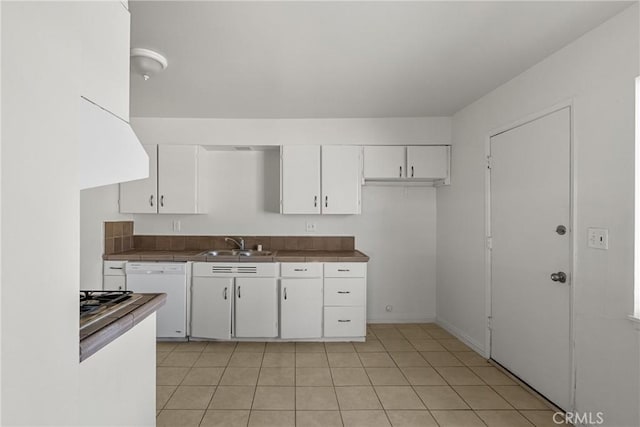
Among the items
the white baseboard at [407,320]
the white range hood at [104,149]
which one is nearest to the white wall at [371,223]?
the white baseboard at [407,320]

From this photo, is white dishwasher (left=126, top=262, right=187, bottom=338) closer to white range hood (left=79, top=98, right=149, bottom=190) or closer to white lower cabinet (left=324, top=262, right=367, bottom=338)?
white lower cabinet (left=324, top=262, right=367, bottom=338)

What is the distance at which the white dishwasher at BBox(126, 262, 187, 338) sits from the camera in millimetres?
3186

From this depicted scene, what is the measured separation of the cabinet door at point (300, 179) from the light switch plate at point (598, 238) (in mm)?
2336

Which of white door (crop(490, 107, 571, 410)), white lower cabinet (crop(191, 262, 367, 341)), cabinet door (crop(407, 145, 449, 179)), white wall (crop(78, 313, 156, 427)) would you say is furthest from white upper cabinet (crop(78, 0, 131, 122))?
cabinet door (crop(407, 145, 449, 179))

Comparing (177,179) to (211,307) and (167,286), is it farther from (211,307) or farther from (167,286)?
(211,307)

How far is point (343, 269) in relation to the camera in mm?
3248

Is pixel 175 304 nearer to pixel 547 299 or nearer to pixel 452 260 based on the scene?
pixel 452 260

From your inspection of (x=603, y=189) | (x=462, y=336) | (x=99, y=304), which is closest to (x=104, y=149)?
(x=99, y=304)

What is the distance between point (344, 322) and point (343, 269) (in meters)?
0.55

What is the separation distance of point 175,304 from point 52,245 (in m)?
2.82

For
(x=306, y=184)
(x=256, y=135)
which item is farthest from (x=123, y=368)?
(x=256, y=135)

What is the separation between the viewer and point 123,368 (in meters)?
1.29

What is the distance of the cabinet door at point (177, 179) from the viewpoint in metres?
3.48

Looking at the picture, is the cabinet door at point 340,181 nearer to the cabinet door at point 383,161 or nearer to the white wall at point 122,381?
the cabinet door at point 383,161
